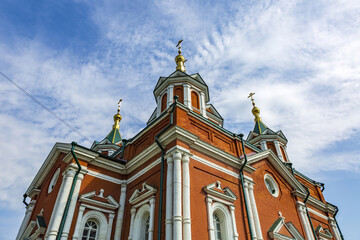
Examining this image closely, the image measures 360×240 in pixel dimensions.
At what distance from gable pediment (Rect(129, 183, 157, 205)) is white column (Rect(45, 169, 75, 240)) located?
8.68 feet

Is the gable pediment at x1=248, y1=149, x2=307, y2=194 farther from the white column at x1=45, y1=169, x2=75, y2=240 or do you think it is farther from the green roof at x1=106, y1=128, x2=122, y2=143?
the green roof at x1=106, y1=128, x2=122, y2=143

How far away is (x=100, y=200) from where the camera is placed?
12062mm

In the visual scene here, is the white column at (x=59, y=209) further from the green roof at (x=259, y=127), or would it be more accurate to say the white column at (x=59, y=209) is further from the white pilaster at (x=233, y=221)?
the green roof at (x=259, y=127)

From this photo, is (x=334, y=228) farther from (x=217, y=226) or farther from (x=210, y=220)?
(x=210, y=220)

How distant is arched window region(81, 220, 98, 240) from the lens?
11203mm

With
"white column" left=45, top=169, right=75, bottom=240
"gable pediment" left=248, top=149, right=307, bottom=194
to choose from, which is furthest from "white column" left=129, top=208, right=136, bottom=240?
"gable pediment" left=248, top=149, right=307, bottom=194

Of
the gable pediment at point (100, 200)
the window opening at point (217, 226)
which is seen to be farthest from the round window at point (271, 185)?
the gable pediment at point (100, 200)

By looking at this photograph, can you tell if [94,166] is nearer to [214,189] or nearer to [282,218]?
[214,189]

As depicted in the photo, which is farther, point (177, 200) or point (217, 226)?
point (217, 226)

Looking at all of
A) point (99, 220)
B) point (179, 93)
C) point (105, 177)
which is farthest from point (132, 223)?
point (179, 93)

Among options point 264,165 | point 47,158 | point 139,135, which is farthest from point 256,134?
point 47,158

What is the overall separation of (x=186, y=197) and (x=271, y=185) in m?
7.21

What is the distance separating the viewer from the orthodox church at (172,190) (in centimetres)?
1031

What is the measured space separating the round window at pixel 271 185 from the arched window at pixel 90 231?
8.80 m
